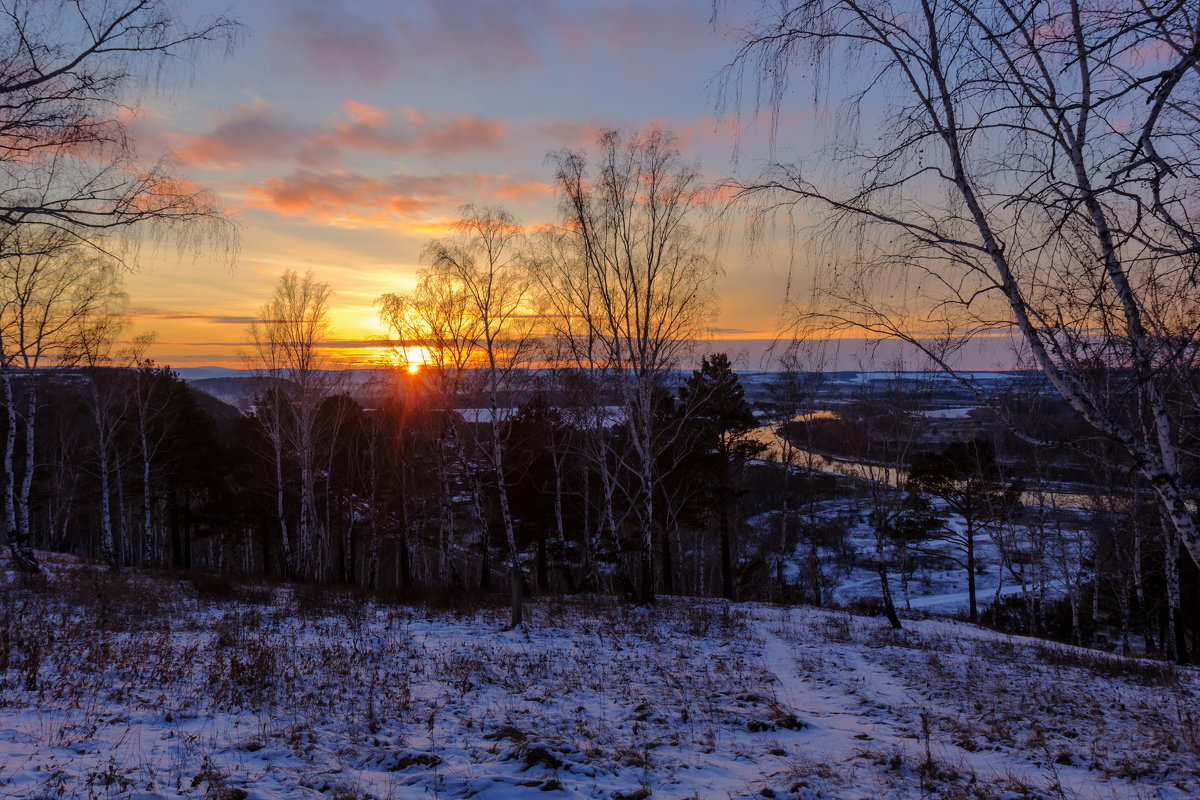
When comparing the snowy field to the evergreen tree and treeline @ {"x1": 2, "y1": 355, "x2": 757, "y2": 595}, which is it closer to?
treeline @ {"x1": 2, "y1": 355, "x2": 757, "y2": 595}

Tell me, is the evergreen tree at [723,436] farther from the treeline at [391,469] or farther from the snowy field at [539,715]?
the snowy field at [539,715]

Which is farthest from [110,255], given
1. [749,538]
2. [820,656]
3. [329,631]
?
[749,538]

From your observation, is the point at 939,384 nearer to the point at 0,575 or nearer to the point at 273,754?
the point at 273,754

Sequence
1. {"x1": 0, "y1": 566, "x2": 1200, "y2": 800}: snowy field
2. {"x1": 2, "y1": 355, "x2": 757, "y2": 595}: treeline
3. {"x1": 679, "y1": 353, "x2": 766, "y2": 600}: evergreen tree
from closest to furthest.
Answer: {"x1": 0, "y1": 566, "x2": 1200, "y2": 800}: snowy field
{"x1": 2, "y1": 355, "x2": 757, "y2": 595}: treeline
{"x1": 679, "y1": 353, "x2": 766, "y2": 600}: evergreen tree

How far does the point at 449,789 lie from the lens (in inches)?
172

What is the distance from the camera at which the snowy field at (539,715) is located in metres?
4.50

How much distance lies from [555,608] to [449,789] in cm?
967

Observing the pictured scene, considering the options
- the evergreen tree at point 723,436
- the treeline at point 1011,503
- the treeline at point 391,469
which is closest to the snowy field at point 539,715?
the treeline at point 1011,503

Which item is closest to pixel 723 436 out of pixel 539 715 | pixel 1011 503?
pixel 1011 503

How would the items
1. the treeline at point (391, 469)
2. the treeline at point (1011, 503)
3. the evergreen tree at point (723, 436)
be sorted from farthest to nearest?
the evergreen tree at point (723, 436)
the treeline at point (391, 469)
the treeline at point (1011, 503)

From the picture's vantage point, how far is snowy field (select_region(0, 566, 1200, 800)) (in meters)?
4.50

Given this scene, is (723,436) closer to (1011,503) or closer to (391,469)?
(1011,503)

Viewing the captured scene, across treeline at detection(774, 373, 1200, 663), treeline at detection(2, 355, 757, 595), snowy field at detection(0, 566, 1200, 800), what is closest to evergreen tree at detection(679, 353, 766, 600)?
treeline at detection(2, 355, 757, 595)

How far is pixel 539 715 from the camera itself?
20.3 feet
